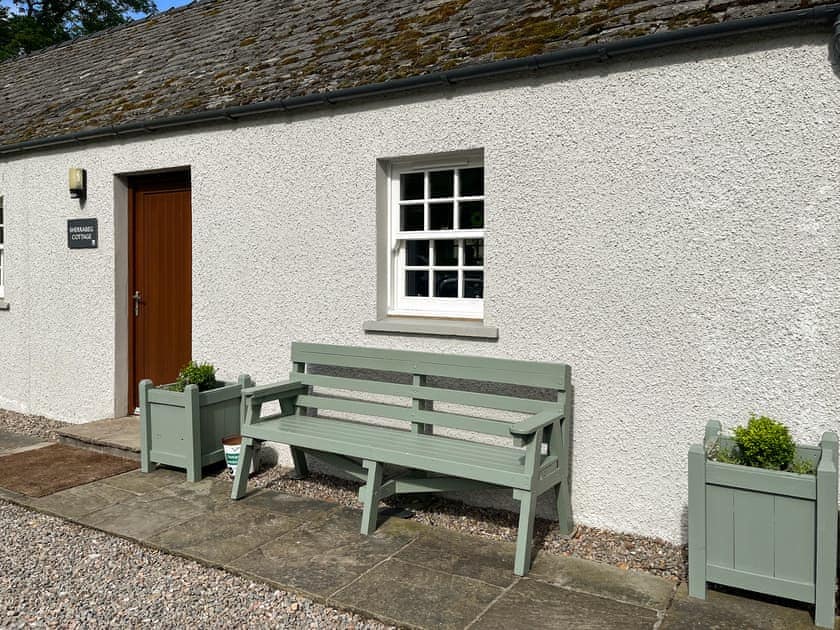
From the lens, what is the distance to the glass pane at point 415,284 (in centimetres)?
583

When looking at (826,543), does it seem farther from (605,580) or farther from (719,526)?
(605,580)

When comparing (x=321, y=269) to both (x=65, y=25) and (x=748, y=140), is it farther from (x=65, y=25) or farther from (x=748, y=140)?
(x=65, y=25)

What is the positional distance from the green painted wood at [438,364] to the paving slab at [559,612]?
1309 millimetres

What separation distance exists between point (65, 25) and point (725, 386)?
88.3ft

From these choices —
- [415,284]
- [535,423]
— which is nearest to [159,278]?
[415,284]

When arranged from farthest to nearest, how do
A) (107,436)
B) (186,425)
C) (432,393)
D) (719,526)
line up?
(107,436), (186,425), (432,393), (719,526)

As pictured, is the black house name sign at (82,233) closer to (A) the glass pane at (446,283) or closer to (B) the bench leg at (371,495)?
(A) the glass pane at (446,283)

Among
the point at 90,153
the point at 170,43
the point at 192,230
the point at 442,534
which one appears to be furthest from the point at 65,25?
the point at 442,534

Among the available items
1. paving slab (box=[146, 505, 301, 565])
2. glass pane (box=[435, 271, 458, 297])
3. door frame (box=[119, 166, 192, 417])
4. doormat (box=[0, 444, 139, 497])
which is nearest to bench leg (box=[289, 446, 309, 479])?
paving slab (box=[146, 505, 301, 565])

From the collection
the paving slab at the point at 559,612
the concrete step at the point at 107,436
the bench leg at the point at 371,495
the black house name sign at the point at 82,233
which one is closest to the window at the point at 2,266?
the black house name sign at the point at 82,233

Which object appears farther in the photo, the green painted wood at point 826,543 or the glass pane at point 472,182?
the glass pane at point 472,182

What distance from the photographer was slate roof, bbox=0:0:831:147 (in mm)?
4902

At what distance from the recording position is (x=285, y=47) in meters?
7.08

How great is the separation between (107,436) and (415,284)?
11.2 feet
